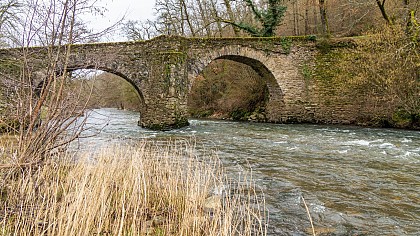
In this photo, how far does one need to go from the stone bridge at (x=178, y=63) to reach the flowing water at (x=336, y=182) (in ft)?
15.8

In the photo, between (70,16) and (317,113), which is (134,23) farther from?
(70,16)

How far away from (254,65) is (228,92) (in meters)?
4.93

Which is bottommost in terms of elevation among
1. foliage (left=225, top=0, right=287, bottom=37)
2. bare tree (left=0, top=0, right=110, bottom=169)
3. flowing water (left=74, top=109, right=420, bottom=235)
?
flowing water (left=74, top=109, right=420, bottom=235)

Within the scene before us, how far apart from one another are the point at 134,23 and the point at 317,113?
14.8 meters

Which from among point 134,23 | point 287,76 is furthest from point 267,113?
point 134,23

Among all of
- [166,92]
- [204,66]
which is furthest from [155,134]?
[204,66]

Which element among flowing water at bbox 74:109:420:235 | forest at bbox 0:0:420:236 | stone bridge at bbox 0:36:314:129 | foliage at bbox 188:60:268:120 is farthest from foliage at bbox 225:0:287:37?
flowing water at bbox 74:109:420:235

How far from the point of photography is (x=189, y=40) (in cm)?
1333

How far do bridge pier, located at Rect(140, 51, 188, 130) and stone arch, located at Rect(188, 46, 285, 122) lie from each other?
77cm

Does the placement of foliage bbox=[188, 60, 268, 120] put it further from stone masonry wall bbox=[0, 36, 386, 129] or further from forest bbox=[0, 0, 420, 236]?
stone masonry wall bbox=[0, 36, 386, 129]

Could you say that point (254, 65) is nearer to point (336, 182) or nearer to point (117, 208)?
point (336, 182)

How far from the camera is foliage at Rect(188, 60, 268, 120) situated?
17931 mm

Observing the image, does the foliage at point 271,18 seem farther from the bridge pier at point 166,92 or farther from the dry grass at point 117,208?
the dry grass at point 117,208

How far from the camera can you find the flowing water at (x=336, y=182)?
304 cm
